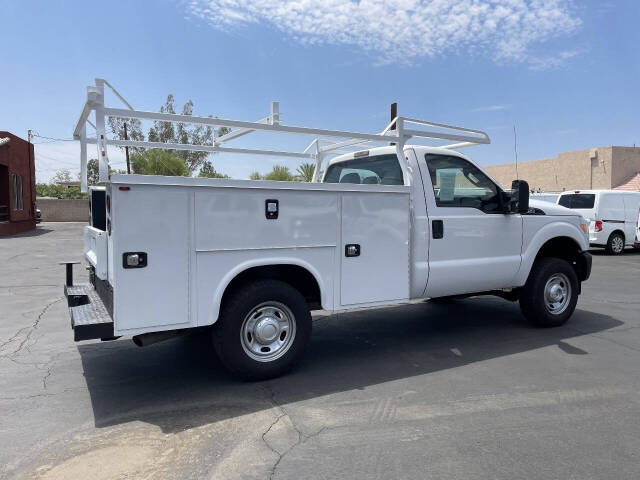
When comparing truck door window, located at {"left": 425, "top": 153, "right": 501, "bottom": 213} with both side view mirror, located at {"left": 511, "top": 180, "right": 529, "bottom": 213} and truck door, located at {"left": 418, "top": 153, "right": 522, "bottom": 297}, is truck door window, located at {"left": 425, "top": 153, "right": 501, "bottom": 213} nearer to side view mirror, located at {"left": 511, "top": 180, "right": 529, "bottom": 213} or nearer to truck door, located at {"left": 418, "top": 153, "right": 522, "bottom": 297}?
truck door, located at {"left": 418, "top": 153, "right": 522, "bottom": 297}

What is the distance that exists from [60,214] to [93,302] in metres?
39.3

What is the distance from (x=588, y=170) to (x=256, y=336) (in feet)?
102

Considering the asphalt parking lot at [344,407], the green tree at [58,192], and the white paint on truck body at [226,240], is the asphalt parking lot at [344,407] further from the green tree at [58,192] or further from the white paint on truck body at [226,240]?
the green tree at [58,192]

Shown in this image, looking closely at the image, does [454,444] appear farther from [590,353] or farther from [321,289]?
[590,353]

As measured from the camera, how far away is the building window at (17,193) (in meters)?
25.3

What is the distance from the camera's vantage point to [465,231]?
5.61 m

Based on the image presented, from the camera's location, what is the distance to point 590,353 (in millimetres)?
5457

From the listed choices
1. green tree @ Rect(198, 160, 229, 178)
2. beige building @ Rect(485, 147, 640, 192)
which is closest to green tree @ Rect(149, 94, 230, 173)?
green tree @ Rect(198, 160, 229, 178)

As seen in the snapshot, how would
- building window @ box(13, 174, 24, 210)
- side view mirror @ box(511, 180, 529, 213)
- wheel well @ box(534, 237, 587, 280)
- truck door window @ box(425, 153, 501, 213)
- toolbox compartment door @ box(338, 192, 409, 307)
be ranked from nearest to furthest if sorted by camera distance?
toolbox compartment door @ box(338, 192, 409, 307) < truck door window @ box(425, 153, 501, 213) < side view mirror @ box(511, 180, 529, 213) < wheel well @ box(534, 237, 587, 280) < building window @ box(13, 174, 24, 210)

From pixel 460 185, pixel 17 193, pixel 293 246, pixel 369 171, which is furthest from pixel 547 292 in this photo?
pixel 17 193

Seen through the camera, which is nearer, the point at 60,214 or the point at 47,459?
the point at 47,459

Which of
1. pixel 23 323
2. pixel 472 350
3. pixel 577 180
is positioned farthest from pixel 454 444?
pixel 577 180

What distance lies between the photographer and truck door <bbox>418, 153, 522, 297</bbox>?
5.43 meters

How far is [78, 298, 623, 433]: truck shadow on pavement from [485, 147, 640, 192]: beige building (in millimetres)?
25562
